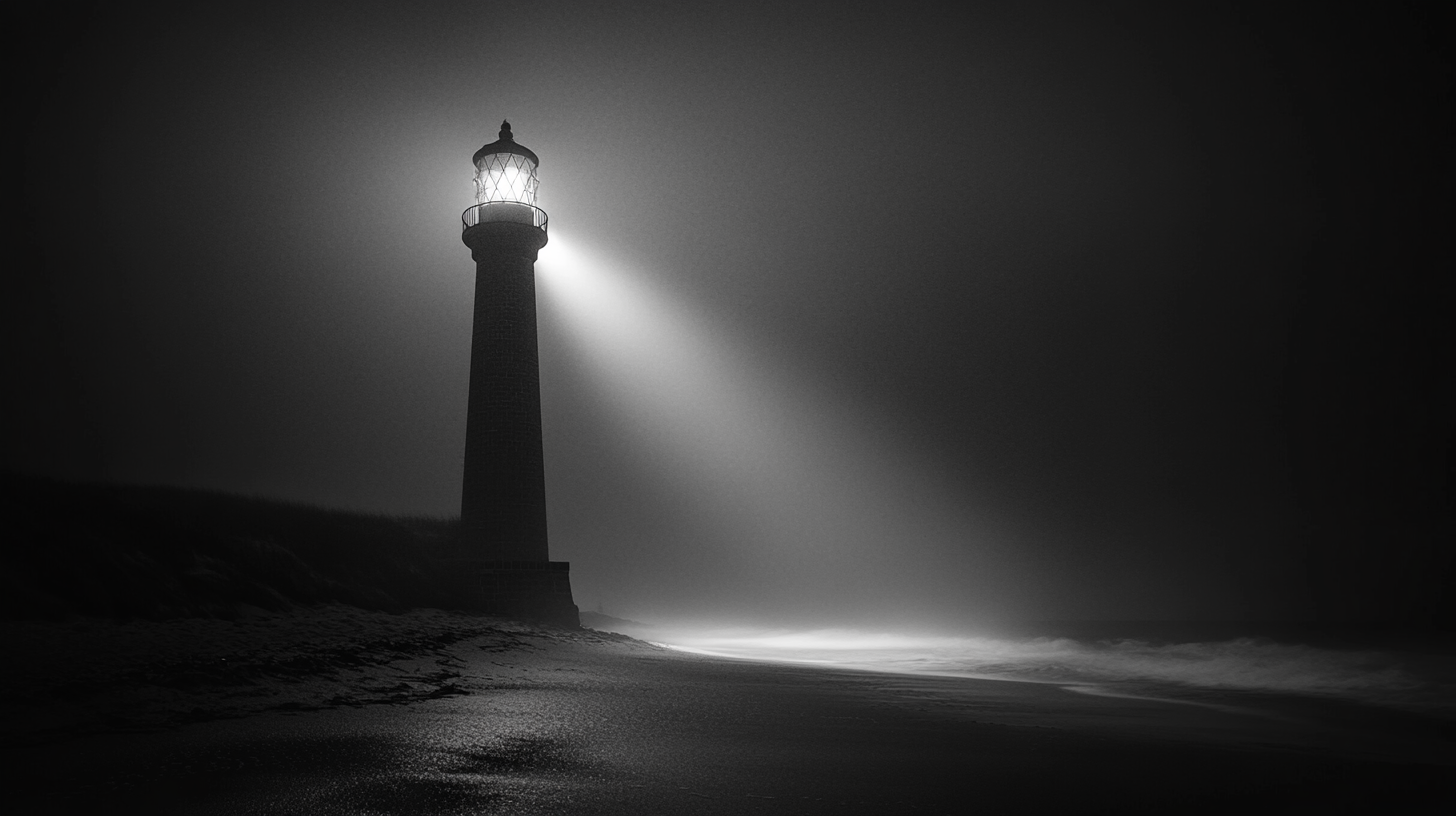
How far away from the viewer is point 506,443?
21297 millimetres

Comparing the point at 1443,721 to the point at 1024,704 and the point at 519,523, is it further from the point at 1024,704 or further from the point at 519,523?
the point at 519,523

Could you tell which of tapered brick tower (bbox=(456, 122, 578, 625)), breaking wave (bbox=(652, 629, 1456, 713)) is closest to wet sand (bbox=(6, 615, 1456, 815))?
breaking wave (bbox=(652, 629, 1456, 713))

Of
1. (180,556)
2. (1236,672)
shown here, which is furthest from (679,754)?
(1236,672)

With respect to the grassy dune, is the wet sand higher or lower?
lower

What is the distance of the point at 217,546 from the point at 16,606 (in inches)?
180

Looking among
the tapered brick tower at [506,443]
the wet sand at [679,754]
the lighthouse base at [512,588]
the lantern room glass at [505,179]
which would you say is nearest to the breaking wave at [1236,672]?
the wet sand at [679,754]

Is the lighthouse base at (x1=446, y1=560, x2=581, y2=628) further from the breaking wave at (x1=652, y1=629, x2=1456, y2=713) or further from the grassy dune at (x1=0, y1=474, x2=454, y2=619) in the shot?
the breaking wave at (x1=652, y1=629, x2=1456, y2=713)

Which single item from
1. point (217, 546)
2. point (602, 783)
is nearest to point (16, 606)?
point (217, 546)

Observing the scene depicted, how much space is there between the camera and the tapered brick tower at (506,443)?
20.8 meters

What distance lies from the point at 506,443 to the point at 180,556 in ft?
32.1

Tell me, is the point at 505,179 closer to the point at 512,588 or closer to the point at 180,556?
the point at 512,588

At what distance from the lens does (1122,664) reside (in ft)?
64.5

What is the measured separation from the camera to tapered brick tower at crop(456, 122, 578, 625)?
20.8 m

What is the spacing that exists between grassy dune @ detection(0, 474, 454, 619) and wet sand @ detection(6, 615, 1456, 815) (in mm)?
2703
